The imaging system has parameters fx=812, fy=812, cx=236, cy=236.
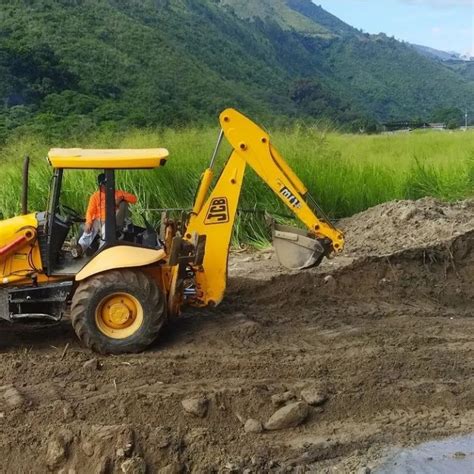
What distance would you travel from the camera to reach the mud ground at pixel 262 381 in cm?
493

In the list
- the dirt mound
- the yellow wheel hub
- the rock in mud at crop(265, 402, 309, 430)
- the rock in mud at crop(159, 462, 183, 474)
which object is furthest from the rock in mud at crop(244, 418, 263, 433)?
the dirt mound

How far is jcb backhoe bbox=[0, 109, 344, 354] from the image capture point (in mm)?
6355

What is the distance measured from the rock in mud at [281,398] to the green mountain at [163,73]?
12.9 m

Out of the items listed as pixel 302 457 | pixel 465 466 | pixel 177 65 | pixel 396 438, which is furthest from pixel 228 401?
pixel 177 65

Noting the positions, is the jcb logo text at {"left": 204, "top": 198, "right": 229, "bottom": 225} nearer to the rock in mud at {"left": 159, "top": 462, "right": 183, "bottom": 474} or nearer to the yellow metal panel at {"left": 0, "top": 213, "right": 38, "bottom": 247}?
the yellow metal panel at {"left": 0, "top": 213, "right": 38, "bottom": 247}

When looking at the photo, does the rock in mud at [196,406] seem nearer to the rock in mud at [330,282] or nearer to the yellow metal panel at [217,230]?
the yellow metal panel at [217,230]

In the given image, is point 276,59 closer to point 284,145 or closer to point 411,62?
point 411,62

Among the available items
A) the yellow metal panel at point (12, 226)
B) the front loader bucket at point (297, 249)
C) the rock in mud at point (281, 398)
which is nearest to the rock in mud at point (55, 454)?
the rock in mud at point (281, 398)

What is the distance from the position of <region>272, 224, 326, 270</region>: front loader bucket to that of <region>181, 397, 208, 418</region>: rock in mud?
6.20 feet

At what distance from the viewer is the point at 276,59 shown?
7469cm

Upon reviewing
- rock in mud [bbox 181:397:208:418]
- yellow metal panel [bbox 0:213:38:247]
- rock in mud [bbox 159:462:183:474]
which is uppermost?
yellow metal panel [bbox 0:213:38:247]

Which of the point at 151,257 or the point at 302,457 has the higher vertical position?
the point at 151,257

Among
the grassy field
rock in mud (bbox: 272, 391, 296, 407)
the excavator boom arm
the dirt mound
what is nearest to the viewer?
rock in mud (bbox: 272, 391, 296, 407)

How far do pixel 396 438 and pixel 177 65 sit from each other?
4062cm
